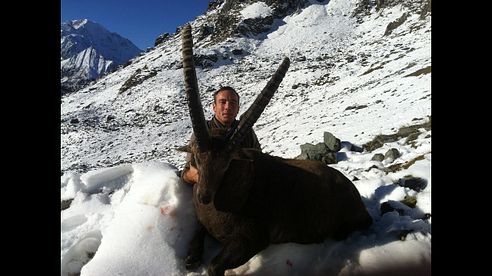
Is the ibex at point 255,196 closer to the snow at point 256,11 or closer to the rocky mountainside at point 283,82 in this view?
the rocky mountainside at point 283,82

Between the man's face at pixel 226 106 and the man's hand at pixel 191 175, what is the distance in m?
0.86

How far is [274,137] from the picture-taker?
2003 cm

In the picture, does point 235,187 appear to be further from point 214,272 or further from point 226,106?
point 226,106

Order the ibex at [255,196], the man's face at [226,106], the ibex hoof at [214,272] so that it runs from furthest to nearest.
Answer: the man's face at [226,106]
the ibex hoof at [214,272]
the ibex at [255,196]

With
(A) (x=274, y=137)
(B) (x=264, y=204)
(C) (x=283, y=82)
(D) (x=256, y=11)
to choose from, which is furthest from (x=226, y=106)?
(D) (x=256, y=11)

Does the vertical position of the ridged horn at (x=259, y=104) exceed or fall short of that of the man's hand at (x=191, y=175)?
it exceeds it

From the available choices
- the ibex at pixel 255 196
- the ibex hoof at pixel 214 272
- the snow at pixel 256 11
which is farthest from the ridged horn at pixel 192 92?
the snow at pixel 256 11

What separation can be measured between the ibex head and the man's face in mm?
1303

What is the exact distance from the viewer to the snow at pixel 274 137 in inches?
154

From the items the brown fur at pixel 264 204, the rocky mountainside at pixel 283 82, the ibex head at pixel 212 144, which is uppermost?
the rocky mountainside at pixel 283 82

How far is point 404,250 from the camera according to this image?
149 inches

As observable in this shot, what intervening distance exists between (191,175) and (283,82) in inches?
1419
